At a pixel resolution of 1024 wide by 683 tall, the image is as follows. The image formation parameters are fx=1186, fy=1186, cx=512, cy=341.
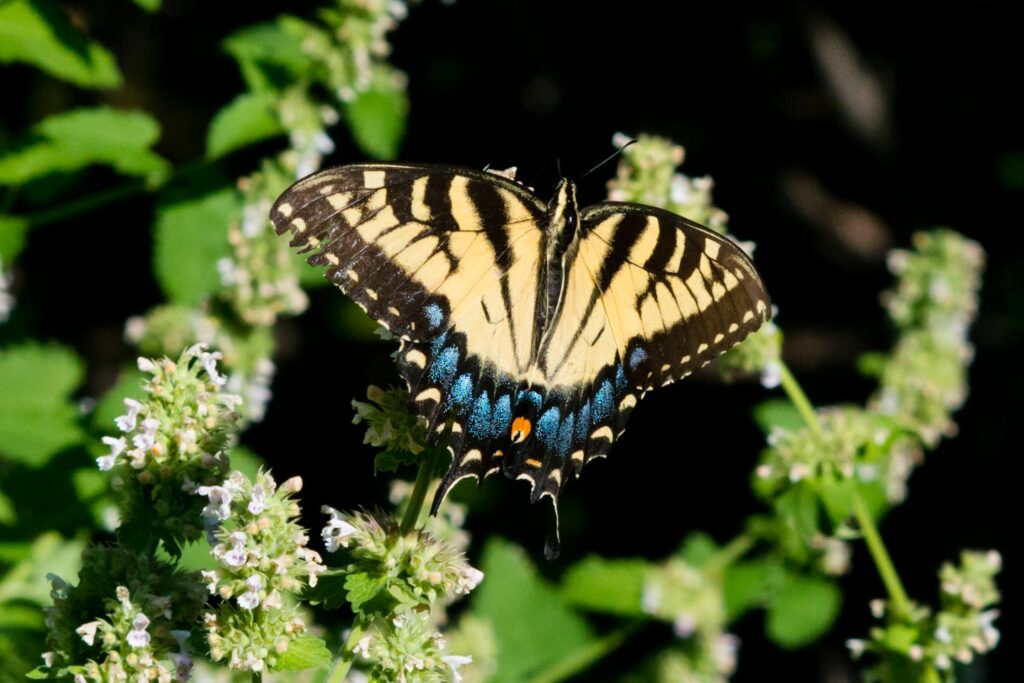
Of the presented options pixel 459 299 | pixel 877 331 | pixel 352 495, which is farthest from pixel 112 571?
pixel 877 331

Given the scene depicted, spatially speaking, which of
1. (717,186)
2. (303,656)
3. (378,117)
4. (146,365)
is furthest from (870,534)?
(717,186)

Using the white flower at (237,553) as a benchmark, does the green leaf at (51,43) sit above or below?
above

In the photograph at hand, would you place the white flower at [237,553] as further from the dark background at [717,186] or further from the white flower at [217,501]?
the dark background at [717,186]

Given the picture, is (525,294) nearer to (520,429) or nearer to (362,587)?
(520,429)

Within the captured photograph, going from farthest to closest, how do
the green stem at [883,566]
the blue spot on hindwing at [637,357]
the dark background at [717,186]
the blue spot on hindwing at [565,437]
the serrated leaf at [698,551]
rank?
the dark background at [717,186] → the serrated leaf at [698,551] → the green stem at [883,566] → the blue spot on hindwing at [637,357] → the blue spot on hindwing at [565,437]

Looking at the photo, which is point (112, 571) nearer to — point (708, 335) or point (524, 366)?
point (524, 366)

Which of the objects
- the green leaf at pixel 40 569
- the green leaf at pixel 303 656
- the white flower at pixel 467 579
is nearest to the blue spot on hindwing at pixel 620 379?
the white flower at pixel 467 579
